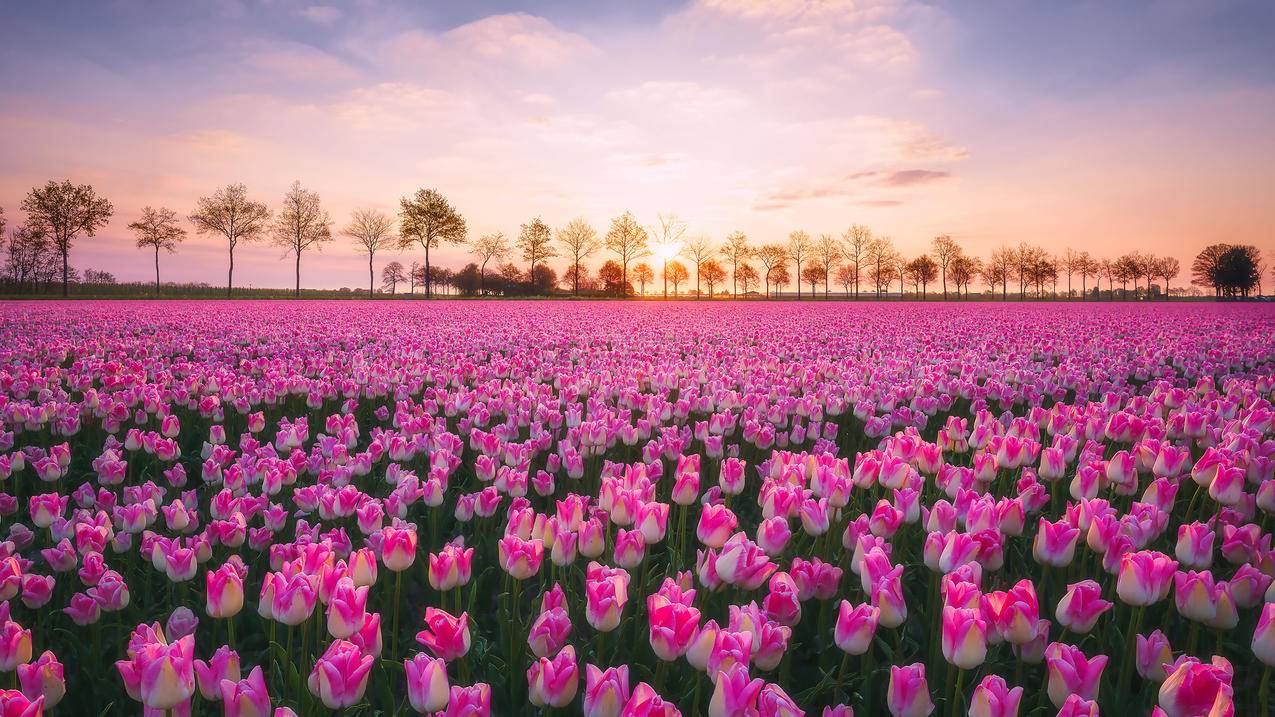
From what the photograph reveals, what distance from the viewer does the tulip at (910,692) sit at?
5.08ft

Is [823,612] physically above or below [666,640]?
below

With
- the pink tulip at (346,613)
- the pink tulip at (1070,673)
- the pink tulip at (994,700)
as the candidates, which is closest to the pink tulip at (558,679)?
the pink tulip at (346,613)

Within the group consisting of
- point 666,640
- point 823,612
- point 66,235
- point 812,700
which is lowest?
point 812,700

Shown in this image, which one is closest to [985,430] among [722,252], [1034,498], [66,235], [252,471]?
[1034,498]

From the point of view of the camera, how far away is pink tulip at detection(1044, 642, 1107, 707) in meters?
1.53

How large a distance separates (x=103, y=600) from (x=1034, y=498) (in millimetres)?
3540

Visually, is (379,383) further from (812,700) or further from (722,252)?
(722,252)

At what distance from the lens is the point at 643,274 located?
117125 millimetres

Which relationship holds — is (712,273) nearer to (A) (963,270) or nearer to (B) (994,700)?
(A) (963,270)

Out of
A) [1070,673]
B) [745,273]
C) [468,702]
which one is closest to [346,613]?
[468,702]

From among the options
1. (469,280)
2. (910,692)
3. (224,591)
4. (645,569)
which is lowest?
(645,569)

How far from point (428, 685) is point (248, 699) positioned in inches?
15.8

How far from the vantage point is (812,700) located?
6.91ft

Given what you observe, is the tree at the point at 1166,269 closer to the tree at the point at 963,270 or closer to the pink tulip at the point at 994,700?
the tree at the point at 963,270
